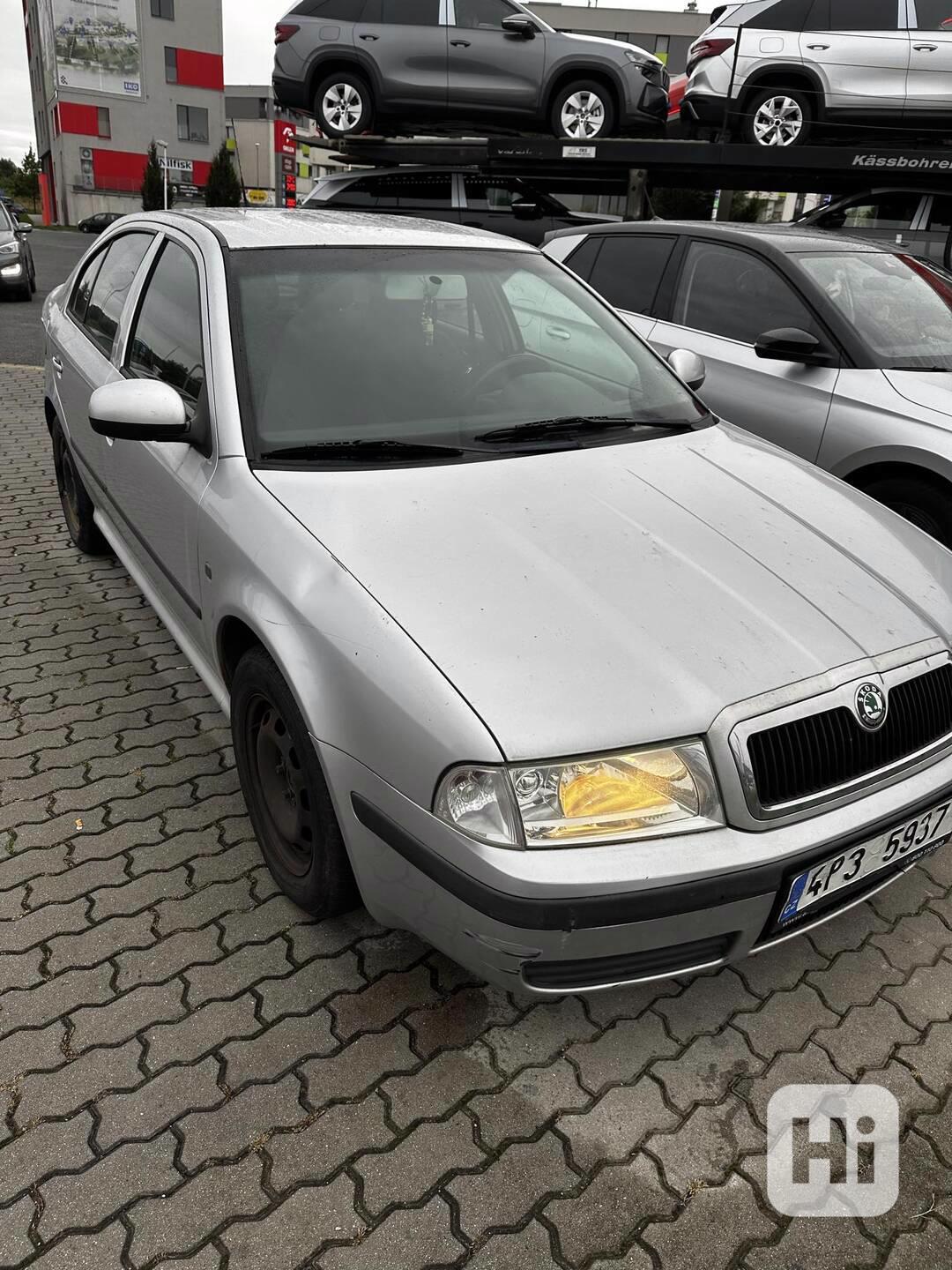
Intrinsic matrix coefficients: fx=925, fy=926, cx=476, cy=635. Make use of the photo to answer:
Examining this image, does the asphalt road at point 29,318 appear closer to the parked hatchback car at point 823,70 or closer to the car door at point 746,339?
the parked hatchback car at point 823,70

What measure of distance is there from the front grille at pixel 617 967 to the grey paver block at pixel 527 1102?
1.15 feet

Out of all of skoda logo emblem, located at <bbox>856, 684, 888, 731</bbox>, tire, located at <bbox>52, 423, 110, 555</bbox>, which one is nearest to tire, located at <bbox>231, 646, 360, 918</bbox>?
skoda logo emblem, located at <bbox>856, 684, 888, 731</bbox>

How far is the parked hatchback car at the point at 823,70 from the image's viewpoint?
28.5ft

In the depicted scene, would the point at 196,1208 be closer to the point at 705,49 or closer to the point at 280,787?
the point at 280,787

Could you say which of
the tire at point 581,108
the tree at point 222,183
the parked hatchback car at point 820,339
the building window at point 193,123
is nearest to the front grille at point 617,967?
the parked hatchback car at point 820,339

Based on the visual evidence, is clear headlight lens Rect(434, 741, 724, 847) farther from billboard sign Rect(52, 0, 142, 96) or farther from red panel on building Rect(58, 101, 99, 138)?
billboard sign Rect(52, 0, 142, 96)

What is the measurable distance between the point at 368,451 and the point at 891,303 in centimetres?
339

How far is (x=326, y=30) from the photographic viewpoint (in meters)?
9.59

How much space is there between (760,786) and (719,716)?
0.56ft

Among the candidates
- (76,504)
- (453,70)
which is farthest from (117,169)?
(76,504)

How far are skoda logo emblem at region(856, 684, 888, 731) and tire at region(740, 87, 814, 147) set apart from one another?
887cm

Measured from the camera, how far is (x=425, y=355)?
9.14 ft

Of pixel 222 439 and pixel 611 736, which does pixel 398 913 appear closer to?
pixel 611 736

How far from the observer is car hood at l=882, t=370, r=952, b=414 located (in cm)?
404
